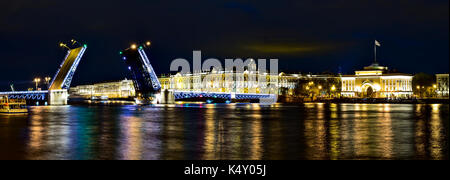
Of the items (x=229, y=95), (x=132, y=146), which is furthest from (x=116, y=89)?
(x=132, y=146)

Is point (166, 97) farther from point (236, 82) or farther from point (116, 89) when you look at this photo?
point (116, 89)

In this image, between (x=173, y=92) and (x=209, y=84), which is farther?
(x=209, y=84)

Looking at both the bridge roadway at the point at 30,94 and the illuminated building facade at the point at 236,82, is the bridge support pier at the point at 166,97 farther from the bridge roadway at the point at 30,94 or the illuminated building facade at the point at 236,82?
the illuminated building facade at the point at 236,82

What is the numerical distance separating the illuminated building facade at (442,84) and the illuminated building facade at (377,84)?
7.96 metres

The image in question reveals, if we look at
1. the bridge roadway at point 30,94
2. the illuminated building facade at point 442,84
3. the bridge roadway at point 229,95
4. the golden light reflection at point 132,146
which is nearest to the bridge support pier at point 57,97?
the bridge roadway at point 30,94

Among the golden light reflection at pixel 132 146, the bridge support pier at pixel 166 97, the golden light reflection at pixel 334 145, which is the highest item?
the bridge support pier at pixel 166 97

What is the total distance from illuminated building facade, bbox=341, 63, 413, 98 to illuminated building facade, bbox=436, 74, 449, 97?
796cm

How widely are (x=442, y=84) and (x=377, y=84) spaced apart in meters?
20.5

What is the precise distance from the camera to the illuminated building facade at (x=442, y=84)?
438ft

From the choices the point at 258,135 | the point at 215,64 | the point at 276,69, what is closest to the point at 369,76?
the point at 276,69

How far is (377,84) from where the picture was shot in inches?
5256

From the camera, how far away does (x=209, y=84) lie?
128 meters
